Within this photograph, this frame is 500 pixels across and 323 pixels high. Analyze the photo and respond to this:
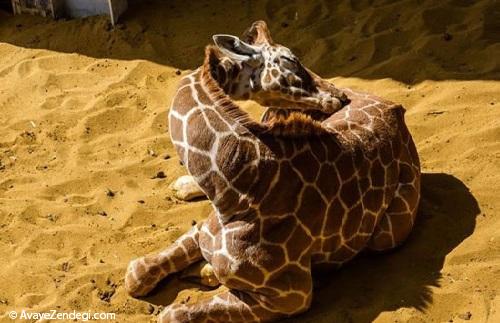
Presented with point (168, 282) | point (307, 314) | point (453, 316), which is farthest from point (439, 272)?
point (168, 282)

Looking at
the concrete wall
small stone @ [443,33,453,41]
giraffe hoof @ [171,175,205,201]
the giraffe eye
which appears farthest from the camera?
the concrete wall

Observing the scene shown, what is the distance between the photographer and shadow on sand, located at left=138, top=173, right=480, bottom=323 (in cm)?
439

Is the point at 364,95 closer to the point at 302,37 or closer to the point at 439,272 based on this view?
the point at 439,272

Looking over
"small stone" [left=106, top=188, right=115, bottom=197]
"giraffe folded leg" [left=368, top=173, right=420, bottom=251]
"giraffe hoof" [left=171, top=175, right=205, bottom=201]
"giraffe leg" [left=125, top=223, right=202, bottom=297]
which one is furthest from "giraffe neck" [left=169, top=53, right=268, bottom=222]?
"small stone" [left=106, top=188, right=115, bottom=197]

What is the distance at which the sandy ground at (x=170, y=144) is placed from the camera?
4.63m

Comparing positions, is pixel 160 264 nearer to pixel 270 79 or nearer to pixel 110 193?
pixel 110 193

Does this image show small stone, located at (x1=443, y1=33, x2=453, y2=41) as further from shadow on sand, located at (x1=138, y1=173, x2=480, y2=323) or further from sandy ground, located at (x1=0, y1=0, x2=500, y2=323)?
shadow on sand, located at (x1=138, y1=173, x2=480, y2=323)

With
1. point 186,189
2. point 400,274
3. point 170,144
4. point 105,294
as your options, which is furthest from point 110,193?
point 400,274

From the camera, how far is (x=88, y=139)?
21.0 feet

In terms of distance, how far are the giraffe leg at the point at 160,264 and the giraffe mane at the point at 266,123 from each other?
90 centimetres

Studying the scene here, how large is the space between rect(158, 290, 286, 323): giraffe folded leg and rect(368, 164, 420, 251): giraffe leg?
2.75 ft

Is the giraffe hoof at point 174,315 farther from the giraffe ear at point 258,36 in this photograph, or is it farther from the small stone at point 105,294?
the giraffe ear at point 258,36

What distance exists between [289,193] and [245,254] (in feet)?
1.34

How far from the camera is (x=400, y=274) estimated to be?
4617mm
